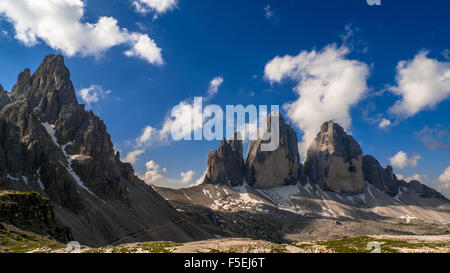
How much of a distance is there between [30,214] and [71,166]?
90.8 metres

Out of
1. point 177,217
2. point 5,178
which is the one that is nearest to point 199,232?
point 177,217

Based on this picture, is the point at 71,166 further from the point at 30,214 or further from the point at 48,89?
the point at 30,214

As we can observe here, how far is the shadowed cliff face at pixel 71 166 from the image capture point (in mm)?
97500

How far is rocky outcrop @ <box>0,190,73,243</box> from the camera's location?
45.1 m

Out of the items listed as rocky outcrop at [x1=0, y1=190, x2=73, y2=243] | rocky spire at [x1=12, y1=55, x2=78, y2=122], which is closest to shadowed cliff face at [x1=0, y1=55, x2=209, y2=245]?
rocky spire at [x1=12, y1=55, x2=78, y2=122]

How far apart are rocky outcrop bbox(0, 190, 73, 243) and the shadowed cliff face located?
27.3 metres

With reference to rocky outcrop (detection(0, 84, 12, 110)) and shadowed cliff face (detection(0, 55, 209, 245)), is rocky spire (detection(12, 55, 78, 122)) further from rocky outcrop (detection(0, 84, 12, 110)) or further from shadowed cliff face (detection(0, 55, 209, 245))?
rocky outcrop (detection(0, 84, 12, 110))

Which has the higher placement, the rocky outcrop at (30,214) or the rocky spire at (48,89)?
the rocky spire at (48,89)

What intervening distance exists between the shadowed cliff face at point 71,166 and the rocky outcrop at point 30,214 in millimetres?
27345

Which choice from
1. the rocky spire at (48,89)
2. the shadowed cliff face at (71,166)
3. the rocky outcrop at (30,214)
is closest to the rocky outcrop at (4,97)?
the shadowed cliff face at (71,166)

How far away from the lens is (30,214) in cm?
5069

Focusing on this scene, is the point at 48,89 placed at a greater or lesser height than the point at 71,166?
greater

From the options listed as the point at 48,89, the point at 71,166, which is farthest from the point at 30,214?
the point at 48,89

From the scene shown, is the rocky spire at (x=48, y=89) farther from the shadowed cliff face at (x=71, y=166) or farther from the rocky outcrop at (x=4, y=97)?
the rocky outcrop at (x=4, y=97)
